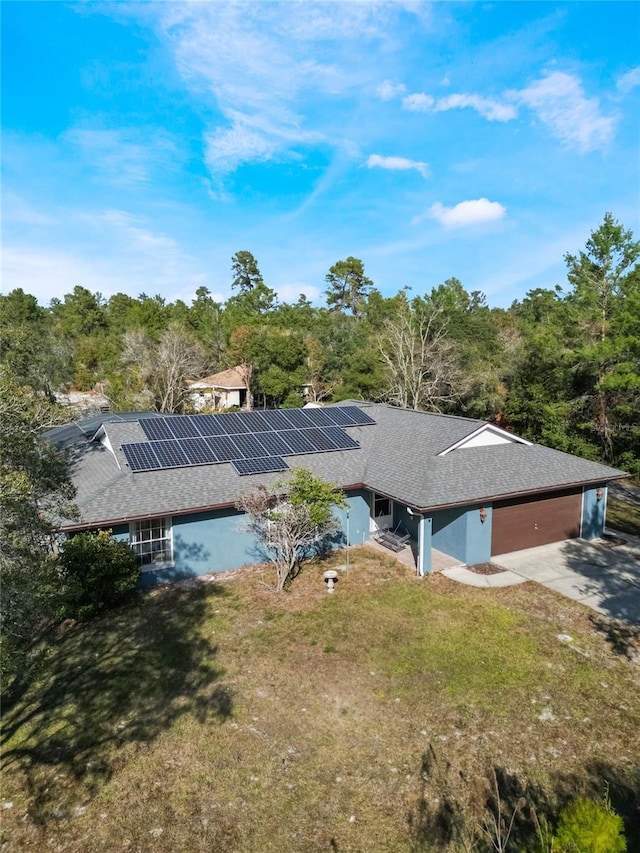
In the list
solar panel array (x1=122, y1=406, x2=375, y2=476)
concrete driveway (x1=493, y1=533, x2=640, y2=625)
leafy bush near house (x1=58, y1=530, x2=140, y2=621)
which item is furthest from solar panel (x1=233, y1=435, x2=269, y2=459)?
concrete driveway (x1=493, y1=533, x2=640, y2=625)

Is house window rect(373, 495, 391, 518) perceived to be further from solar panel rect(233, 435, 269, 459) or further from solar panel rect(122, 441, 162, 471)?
solar panel rect(122, 441, 162, 471)

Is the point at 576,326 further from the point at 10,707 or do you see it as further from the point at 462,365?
the point at 10,707

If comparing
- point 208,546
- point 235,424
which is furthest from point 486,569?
point 235,424

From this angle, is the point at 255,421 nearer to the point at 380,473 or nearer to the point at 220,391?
the point at 380,473

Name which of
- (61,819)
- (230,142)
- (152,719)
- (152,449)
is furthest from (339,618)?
(230,142)

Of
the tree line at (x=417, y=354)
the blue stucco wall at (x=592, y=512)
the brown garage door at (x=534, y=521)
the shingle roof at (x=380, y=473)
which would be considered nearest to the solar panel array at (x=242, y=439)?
the shingle roof at (x=380, y=473)
